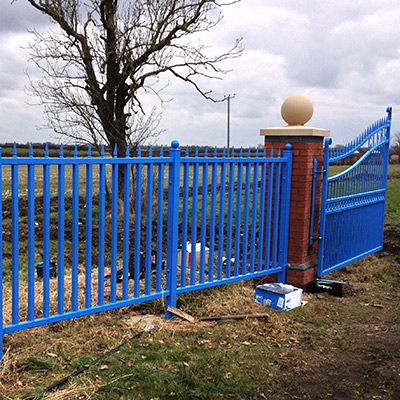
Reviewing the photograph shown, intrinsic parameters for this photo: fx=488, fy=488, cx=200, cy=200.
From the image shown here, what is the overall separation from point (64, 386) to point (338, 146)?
16.5 feet

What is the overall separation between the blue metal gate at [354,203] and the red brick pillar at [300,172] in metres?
0.22

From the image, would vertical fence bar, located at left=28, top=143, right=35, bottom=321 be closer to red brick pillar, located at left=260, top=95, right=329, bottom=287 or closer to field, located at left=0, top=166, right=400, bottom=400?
field, located at left=0, top=166, right=400, bottom=400

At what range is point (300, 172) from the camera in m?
6.52

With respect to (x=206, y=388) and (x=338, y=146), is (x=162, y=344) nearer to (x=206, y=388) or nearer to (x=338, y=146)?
(x=206, y=388)

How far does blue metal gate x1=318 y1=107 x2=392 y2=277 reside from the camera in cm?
701

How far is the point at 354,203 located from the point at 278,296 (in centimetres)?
283

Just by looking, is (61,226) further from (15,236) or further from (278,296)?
(278,296)

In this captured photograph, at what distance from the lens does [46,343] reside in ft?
15.2

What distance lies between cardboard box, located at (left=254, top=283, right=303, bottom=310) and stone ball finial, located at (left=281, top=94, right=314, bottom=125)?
2.28 meters

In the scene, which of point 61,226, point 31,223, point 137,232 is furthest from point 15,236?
point 137,232

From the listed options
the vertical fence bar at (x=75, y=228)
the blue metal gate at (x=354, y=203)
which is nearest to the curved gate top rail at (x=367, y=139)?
the blue metal gate at (x=354, y=203)

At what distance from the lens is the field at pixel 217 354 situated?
3.92 meters

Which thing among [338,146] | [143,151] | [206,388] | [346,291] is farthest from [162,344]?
[143,151]

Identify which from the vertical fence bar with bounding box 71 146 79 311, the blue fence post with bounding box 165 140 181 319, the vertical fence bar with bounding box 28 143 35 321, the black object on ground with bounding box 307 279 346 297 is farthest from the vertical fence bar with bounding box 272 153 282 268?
the vertical fence bar with bounding box 28 143 35 321
